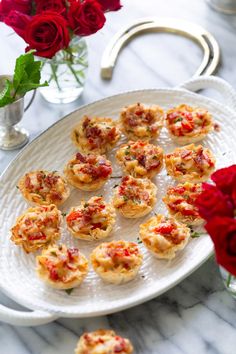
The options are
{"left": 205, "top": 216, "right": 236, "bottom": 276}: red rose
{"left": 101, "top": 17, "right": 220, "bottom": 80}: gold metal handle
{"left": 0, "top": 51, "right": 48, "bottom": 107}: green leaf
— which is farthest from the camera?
{"left": 101, "top": 17, "right": 220, "bottom": 80}: gold metal handle

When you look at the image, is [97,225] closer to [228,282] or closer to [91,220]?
[91,220]

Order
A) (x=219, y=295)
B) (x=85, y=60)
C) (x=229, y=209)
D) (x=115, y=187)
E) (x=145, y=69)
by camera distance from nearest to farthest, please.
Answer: (x=229, y=209), (x=219, y=295), (x=115, y=187), (x=85, y=60), (x=145, y=69)

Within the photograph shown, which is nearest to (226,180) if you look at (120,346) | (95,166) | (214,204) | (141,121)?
(214,204)

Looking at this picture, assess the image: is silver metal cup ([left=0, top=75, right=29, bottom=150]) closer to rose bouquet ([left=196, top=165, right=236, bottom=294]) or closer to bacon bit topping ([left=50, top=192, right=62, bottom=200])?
bacon bit topping ([left=50, top=192, right=62, bottom=200])

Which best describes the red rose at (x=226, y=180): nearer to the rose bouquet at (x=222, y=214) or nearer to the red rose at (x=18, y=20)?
the rose bouquet at (x=222, y=214)

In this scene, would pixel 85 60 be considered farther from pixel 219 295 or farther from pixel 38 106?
→ pixel 219 295

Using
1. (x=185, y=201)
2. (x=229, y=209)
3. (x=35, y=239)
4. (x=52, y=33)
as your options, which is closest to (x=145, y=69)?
(x=52, y=33)

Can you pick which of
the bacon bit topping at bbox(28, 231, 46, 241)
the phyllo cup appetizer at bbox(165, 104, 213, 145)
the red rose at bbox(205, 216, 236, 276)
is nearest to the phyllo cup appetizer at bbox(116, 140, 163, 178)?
the phyllo cup appetizer at bbox(165, 104, 213, 145)
